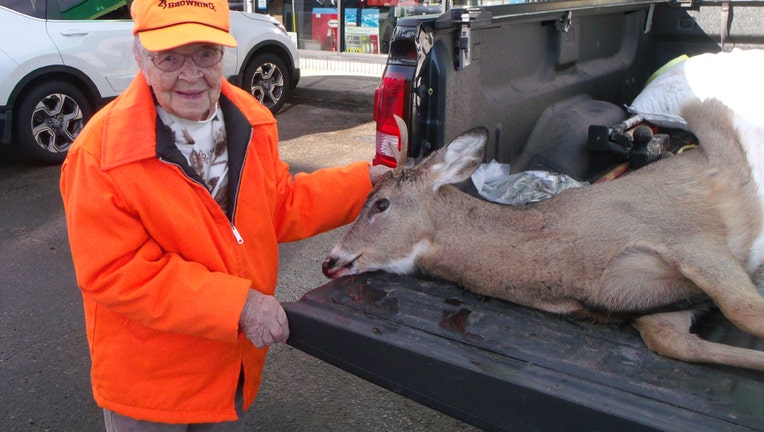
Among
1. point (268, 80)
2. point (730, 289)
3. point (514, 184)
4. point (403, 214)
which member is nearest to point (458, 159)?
point (403, 214)

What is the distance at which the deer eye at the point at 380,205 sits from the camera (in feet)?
10.1

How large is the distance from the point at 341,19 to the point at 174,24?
39.0ft

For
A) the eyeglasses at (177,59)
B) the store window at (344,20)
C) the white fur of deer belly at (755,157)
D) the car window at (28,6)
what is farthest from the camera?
the store window at (344,20)

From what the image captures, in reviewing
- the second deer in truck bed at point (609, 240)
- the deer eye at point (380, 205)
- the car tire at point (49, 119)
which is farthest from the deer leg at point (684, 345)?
the car tire at point (49, 119)

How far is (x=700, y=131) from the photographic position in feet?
10.6

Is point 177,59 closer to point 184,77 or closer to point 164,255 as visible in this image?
point 184,77

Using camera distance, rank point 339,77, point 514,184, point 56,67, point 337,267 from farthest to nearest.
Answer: point 339,77, point 56,67, point 514,184, point 337,267

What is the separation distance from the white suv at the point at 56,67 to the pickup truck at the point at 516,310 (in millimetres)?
5496

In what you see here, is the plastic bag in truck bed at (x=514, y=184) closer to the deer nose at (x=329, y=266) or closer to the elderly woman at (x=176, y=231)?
the deer nose at (x=329, y=266)

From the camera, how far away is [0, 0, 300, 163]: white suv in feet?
25.5

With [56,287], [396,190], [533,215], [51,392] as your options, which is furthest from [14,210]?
[533,215]

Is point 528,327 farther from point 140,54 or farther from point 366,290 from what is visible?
point 140,54

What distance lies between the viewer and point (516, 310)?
2.60m

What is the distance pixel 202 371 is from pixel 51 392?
1.90 m
